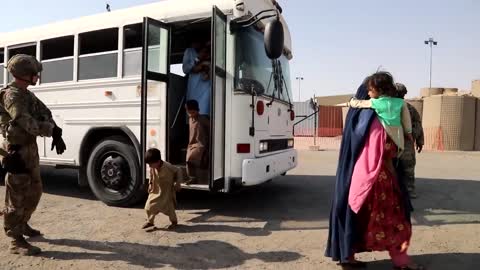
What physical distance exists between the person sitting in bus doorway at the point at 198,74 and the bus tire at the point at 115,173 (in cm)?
118

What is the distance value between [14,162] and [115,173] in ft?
7.41

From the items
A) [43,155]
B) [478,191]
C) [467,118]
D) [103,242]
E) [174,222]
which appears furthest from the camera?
[467,118]

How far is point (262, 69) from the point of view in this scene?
21.1ft

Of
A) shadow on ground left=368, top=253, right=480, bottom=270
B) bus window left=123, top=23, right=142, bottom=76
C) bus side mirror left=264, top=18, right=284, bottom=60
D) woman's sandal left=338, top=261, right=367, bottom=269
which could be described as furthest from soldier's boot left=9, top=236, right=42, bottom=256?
bus side mirror left=264, top=18, right=284, bottom=60

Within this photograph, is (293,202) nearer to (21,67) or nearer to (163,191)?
(163,191)

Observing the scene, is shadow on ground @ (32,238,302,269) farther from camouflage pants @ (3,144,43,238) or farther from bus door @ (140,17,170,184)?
bus door @ (140,17,170,184)

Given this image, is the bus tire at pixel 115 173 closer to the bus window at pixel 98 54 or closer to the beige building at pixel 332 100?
the bus window at pixel 98 54

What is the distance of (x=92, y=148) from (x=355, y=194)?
453 centimetres

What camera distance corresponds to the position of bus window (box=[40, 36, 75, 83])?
7.13m

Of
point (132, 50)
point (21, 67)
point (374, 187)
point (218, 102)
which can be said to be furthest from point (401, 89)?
point (21, 67)

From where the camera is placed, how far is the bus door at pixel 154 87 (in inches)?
231

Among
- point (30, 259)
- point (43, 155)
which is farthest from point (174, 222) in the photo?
point (43, 155)

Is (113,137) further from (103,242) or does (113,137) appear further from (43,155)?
(103,242)

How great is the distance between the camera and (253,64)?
20.2 feet
